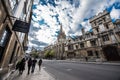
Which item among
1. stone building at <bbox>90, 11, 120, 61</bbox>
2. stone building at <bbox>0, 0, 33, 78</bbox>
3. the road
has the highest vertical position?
stone building at <bbox>90, 11, 120, 61</bbox>

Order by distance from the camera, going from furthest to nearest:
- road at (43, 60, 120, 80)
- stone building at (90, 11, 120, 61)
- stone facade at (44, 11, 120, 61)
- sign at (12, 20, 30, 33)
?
stone facade at (44, 11, 120, 61), stone building at (90, 11, 120, 61), road at (43, 60, 120, 80), sign at (12, 20, 30, 33)

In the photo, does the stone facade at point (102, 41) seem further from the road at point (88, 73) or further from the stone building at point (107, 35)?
the road at point (88, 73)

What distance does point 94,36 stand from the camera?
30141 mm

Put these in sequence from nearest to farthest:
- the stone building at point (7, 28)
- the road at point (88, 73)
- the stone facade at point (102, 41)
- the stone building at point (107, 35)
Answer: the stone building at point (7, 28) < the road at point (88, 73) < the stone building at point (107, 35) < the stone facade at point (102, 41)

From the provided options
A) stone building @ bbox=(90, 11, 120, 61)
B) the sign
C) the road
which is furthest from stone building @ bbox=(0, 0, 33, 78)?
stone building @ bbox=(90, 11, 120, 61)

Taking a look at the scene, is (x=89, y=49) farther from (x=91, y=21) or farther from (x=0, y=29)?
(x=0, y=29)

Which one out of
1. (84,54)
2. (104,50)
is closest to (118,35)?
(104,50)

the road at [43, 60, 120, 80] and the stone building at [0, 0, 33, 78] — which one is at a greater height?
the stone building at [0, 0, 33, 78]

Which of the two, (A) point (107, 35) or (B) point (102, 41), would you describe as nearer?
(A) point (107, 35)

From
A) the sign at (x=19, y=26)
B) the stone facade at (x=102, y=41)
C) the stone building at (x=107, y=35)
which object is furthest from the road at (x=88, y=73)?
the stone facade at (x=102, y=41)

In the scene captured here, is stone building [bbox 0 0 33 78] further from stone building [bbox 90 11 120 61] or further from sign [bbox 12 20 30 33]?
stone building [bbox 90 11 120 61]

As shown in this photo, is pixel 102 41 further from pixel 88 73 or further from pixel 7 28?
pixel 7 28

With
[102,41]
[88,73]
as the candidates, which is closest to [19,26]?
[88,73]

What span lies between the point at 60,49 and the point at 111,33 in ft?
126
